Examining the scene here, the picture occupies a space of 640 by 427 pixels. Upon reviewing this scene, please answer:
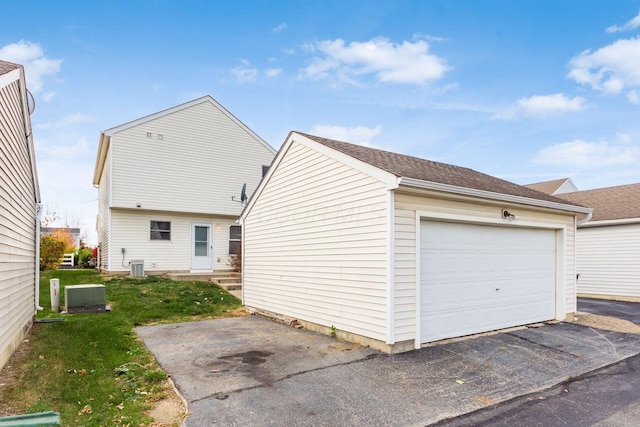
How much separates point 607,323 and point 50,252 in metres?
20.9

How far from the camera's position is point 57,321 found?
7.91 m

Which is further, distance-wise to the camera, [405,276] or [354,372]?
[405,276]

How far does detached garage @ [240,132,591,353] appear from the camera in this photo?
5891 millimetres

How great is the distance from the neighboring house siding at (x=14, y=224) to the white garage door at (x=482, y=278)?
611cm

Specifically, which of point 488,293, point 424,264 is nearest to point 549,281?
point 488,293

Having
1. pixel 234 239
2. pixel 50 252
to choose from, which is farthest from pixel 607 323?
pixel 50 252

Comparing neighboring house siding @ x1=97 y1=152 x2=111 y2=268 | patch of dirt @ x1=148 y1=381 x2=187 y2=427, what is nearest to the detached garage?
patch of dirt @ x1=148 y1=381 x2=187 y2=427

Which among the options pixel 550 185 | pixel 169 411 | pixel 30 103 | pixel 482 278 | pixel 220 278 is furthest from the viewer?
pixel 550 185

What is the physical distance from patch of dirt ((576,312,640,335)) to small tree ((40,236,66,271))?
20.2 meters

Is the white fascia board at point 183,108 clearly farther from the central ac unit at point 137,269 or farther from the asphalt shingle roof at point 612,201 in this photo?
the asphalt shingle roof at point 612,201

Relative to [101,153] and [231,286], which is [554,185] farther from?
[101,153]

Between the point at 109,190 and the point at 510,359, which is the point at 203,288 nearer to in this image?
the point at 109,190

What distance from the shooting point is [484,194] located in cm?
662

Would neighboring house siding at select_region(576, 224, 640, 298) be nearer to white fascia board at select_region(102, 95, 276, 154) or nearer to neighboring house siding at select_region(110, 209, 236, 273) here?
white fascia board at select_region(102, 95, 276, 154)
